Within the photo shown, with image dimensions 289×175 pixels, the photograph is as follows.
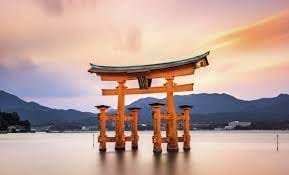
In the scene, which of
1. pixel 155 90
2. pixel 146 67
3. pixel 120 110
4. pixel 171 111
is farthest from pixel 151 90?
pixel 120 110

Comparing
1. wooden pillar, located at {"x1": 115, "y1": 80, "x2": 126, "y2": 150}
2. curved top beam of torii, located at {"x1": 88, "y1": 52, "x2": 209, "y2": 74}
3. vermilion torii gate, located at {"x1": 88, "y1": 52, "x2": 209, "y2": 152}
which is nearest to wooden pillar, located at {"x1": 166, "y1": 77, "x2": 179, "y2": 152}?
vermilion torii gate, located at {"x1": 88, "y1": 52, "x2": 209, "y2": 152}

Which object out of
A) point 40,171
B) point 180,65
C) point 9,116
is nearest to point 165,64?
point 180,65

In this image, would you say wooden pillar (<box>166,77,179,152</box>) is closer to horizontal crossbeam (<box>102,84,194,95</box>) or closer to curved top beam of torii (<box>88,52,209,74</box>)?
horizontal crossbeam (<box>102,84,194,95</box>)

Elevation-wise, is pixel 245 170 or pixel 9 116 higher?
pixel 9 116

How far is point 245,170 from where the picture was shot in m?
20.0

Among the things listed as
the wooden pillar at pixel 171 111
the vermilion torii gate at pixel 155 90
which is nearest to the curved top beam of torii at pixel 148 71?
the vermilion torii gate at pixel 155 90

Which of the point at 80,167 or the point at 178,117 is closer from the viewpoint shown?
the point at 80,167

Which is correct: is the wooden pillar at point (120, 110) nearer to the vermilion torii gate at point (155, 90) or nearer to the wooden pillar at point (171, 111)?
the vermilion torii gate at point (155, 90)

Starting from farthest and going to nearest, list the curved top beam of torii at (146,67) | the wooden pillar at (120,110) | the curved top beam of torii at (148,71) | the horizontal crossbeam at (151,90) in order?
the wooden pillar at (120,110) < the horizontal crossbeam at (151,90) < the curved top beam of torii at (148,71) < the curved top beam of torii at (146,67)

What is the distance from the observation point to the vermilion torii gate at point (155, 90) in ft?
82.2

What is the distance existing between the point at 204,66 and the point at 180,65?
1.47 metres

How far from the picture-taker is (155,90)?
26312 millimetres

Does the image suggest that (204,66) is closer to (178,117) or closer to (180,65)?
(180,65)

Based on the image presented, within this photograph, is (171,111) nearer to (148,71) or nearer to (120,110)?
(148,71)
